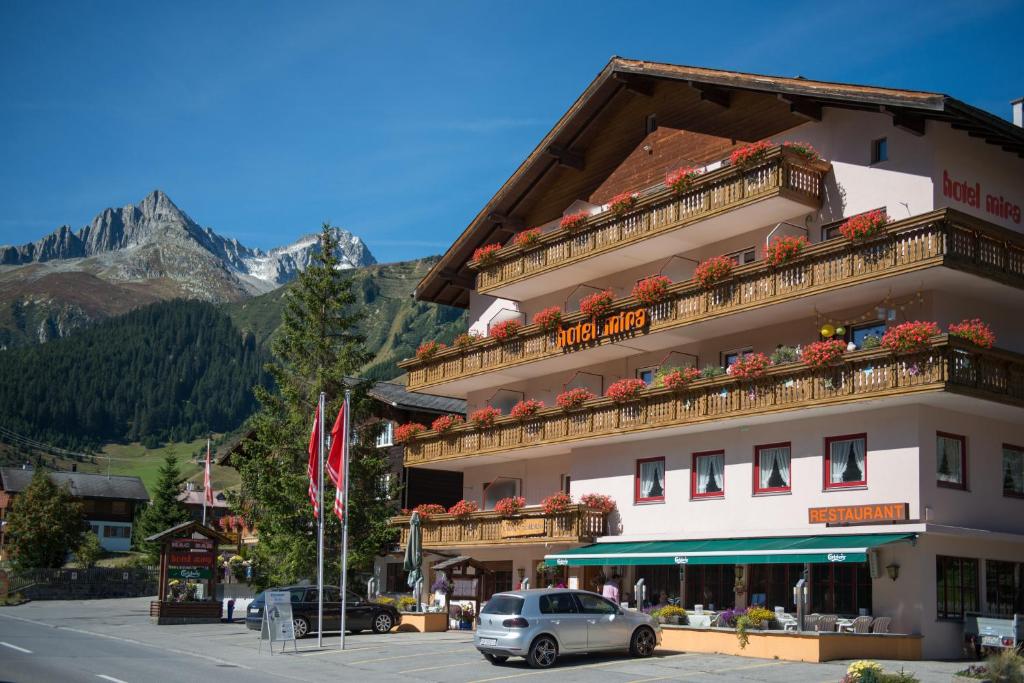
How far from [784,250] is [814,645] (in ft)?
34.2

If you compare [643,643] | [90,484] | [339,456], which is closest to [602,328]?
[339,456]

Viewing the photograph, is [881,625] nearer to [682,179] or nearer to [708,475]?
[708,475]

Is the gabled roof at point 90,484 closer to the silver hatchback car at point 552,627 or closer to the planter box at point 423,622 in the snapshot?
the planter box at point 423,622

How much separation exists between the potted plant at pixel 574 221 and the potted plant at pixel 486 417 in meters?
7.23

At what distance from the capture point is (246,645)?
1330 inches

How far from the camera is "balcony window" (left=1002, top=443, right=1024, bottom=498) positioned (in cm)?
3108

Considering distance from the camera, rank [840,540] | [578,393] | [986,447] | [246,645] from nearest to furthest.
→ [840,540] < [986,447] < [246,645] < [578,393]

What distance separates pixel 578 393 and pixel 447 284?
12.4 metres

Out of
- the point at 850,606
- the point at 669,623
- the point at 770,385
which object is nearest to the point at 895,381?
the point at 770,385

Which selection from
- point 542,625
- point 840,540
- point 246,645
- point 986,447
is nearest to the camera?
point 542,625

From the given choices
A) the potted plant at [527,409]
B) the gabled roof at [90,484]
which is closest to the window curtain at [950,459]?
the potted plant at [527,409]

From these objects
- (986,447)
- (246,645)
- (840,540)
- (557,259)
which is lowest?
(246,645)

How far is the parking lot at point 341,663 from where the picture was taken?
78.5ft

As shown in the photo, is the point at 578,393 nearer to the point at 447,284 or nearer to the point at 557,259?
the point at 557,259
